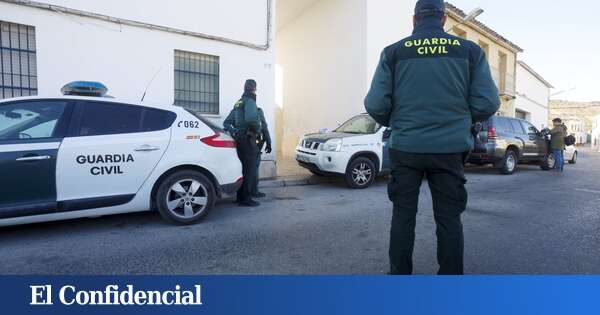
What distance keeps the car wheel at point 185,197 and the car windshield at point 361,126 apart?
399cm

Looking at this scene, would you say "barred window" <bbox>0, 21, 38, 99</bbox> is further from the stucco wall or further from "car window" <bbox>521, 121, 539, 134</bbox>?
the stucco wall

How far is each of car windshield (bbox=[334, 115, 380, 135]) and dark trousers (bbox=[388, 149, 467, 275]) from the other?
506 centimetres

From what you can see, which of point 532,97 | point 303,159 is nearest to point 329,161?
point 303,159

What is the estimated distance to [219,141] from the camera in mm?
4594

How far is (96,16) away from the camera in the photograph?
6574mm

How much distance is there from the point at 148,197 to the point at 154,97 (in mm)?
3683

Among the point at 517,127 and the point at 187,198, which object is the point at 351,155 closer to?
the point at 187,198

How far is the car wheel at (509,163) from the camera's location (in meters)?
9.80

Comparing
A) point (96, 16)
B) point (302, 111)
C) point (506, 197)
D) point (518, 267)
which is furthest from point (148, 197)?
point (302, 111)

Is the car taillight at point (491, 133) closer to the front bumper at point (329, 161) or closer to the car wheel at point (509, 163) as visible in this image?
the car wheel at point (509, 163)

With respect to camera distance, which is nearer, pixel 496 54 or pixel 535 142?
pixel 535 142

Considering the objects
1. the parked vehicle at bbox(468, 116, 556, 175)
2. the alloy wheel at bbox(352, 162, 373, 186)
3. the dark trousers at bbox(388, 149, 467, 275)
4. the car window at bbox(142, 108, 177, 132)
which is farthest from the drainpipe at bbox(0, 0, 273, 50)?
the dark trousers at bbox(388, 149, 467, 275)

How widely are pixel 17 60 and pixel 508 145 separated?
1138cm

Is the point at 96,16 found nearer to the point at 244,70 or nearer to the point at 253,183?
the point at 244,70
